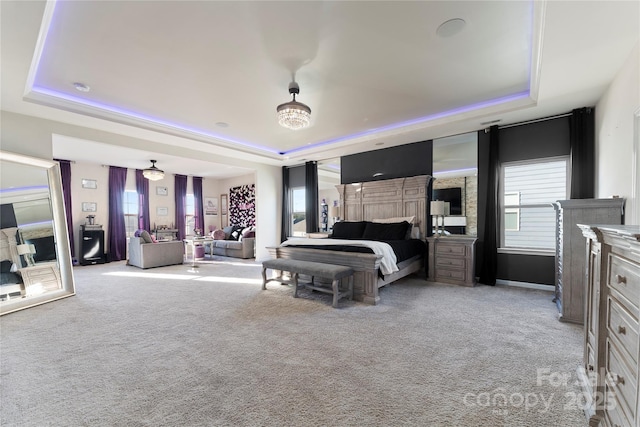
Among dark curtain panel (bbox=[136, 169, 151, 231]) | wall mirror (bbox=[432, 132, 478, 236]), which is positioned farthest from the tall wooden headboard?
dark curtain panel (bbox=[136, 169, 151, 231])

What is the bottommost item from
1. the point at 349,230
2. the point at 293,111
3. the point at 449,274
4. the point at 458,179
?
the point at 449,274

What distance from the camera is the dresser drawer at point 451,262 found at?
14.2 ft

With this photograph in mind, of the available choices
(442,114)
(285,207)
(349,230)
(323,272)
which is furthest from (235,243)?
(442,114)

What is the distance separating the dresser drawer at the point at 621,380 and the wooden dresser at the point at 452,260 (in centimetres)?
306

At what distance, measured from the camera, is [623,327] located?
45.9 inches

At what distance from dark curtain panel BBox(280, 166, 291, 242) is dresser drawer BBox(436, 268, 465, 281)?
14.3 feet

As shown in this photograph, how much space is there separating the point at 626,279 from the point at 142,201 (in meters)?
9.78

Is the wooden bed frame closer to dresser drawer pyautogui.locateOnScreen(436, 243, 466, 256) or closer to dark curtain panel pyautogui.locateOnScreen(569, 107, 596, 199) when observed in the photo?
dresser drawer pyautogui.locateOnScreen(436, 243, 466, 256)

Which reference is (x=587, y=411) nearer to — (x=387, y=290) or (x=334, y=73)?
(x=387, y=290)

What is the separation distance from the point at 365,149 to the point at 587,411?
5097 millimetres

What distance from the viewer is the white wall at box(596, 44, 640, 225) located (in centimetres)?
224

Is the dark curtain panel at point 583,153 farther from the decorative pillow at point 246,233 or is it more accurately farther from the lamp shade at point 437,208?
the decorative pillow at point 246,233

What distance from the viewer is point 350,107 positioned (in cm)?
402

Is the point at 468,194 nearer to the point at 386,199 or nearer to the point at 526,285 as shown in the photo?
the point at 386,199
